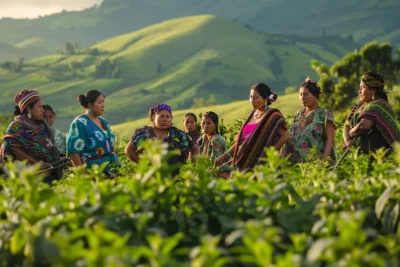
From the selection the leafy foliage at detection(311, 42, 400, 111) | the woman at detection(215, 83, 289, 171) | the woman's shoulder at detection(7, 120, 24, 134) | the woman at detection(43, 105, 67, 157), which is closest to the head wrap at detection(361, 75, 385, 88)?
the woman at detection(215, 83, 289, 171)

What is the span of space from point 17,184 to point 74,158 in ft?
13.7

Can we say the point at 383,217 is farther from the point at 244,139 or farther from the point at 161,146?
the point at 244,139

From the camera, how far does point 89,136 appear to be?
316 inches

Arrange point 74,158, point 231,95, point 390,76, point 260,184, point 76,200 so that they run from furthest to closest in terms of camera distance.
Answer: point 231,95 < point 390,76 < point 74,158 < point 260,184 < point 76,200

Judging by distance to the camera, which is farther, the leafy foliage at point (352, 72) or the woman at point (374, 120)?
the leafy foliage at point (352, 72)

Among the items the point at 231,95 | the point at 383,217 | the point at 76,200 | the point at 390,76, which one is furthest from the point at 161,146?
the point at 231,95

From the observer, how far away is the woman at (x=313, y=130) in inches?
332

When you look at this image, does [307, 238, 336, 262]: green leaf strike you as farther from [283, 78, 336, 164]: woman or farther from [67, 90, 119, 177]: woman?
[283, 78, 336, 164]: woman

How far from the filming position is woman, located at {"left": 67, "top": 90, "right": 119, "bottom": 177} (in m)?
7.95

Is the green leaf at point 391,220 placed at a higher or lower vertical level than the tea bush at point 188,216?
lower

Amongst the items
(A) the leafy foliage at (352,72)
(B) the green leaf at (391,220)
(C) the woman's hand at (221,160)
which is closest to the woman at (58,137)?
(C) the woman's hand at (221,160)

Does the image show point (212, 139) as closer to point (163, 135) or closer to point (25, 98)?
point (163, 135)

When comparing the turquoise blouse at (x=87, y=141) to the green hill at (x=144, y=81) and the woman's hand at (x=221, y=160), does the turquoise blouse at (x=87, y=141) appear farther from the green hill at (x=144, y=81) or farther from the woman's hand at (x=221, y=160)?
the green hill at (x=144, y=81)

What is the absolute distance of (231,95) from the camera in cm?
17400
